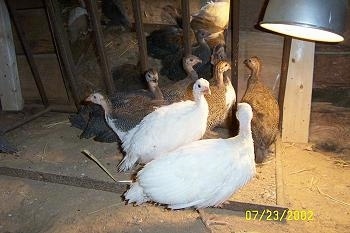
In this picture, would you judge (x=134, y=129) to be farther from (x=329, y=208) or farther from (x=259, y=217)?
(x=329, y=208)

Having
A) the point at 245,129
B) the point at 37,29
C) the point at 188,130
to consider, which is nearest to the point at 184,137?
the point at 188,130

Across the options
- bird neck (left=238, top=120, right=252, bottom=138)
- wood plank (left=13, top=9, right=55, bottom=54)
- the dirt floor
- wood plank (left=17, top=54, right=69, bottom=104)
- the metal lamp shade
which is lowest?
the dirt floor

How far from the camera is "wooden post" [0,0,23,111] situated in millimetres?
3740

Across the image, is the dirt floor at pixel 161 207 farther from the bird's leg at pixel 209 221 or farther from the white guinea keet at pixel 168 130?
the white guinea keet at pixel 168 130

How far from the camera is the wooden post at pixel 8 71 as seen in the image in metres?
3.74

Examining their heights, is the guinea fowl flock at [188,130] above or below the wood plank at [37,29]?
below

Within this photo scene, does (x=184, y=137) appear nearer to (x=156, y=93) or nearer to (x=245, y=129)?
(x=245, y=129)

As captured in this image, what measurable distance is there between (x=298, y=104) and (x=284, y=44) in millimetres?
510

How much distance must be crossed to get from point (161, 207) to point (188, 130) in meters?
0.53

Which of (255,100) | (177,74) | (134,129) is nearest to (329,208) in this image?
(255,100)

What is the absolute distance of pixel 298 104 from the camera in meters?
2.86

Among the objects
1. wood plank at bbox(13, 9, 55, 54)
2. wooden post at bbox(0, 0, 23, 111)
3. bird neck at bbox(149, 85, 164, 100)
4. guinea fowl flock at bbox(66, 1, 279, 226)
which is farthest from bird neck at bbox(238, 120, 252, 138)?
wooden post at bbox(0, 0, 23, 111)

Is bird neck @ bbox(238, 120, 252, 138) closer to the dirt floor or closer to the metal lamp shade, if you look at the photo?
the dirt floor

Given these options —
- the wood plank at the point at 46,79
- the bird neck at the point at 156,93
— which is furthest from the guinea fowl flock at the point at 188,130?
the wood plank at the point at 46,79
